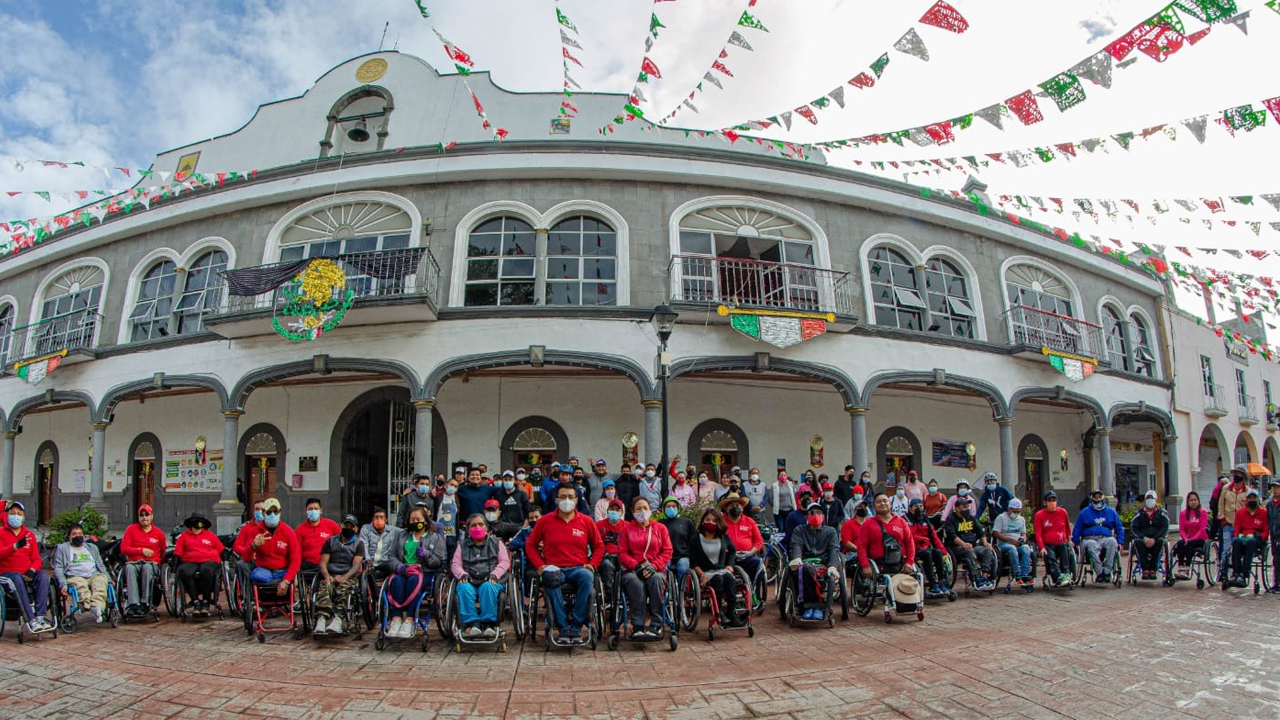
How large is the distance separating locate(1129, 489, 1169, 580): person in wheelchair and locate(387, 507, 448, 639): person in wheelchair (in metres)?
10.6

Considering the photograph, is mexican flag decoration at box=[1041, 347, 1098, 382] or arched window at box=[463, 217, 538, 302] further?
mexican flag decoration at box=[1041, 347, 1098, 382]

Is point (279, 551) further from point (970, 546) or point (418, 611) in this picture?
point (970, 546)

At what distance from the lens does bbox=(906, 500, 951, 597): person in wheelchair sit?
30.6 feet

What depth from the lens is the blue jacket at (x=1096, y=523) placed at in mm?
10852

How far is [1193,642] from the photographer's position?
22.9 ft

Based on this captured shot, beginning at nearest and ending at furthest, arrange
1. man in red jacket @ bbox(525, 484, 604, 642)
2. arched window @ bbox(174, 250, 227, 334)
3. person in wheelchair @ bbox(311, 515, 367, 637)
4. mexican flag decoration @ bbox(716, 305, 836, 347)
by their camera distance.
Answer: man in red jacket @ bbox(525, 484, 604, 642) < person in wheelchair @ bbox(311, 515, 367, 637) < mexican flag decoration @ bbox(716, 305, 836, 347) < arched window @ bbox(174, 250, 227, 334)

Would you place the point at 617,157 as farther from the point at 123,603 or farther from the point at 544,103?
the point at 123,603

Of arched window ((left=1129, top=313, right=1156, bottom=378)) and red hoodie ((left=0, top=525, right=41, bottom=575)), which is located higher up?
arched window ((left=1129, top=313, right=1156, bottom=378))

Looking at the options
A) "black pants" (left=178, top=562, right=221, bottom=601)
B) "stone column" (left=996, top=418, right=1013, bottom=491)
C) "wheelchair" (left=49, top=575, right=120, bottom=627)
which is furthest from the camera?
Answer: "stone column" (left=996, top=418, right=1013, bottom=491)

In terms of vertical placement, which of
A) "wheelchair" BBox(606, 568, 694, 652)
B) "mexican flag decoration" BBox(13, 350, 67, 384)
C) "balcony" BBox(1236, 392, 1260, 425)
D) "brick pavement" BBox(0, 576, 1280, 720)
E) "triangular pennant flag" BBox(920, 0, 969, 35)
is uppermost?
"triangular pennant flag" BBox(920, 0, 969, 35)

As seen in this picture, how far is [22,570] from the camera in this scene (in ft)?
25.9

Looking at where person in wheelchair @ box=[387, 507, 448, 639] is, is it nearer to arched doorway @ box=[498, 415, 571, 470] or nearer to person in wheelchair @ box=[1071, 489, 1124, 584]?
arched doorway @ box=[498, 415, 571, 470]

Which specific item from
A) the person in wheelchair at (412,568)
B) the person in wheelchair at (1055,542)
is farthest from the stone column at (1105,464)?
the person in wheelchair at (412,568)

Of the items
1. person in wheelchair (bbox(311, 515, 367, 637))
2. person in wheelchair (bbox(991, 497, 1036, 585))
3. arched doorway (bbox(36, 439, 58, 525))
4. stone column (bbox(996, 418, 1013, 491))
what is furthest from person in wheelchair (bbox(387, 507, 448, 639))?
arched doorway (bbox(36, 439, 58, 525))
